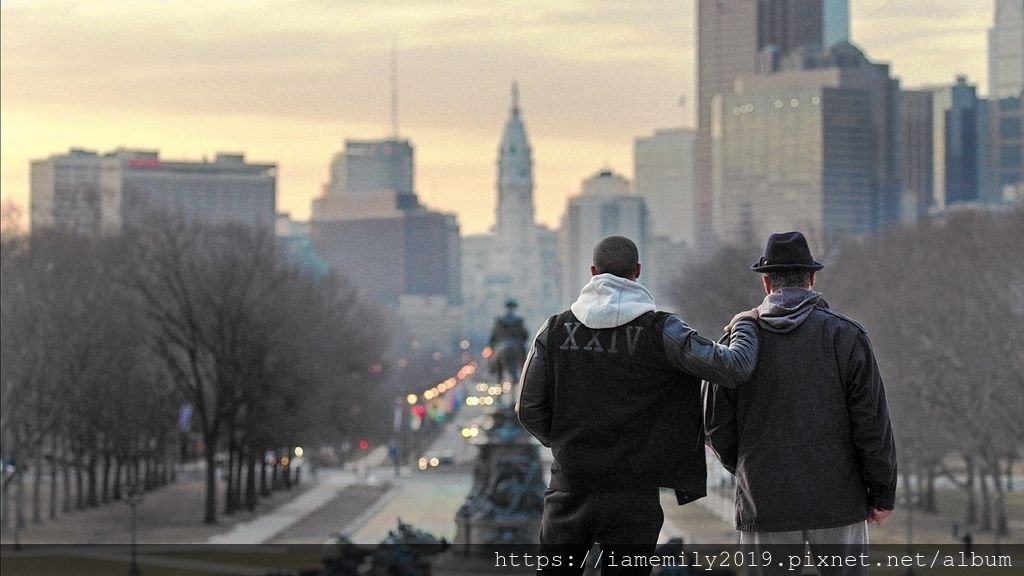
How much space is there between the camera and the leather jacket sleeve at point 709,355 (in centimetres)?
1096

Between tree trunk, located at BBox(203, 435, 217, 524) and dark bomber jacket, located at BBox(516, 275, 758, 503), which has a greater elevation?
dark bomber jacket, located at BBox(516, 275, 758, 503)

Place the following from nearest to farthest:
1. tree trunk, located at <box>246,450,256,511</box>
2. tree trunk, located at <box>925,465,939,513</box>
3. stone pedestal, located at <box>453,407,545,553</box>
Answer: stone pedestal, located at <box>453,407,545,553</box>
tree trunk, located at <box>925,465,939,513</box>
tree trunk, located at <box>246,450,256,511</box>

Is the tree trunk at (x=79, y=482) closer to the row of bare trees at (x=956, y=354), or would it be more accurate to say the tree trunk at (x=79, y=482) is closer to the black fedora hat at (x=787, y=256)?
the row of bare trees at (x=956, y=354)

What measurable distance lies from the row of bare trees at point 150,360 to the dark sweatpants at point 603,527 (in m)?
58.5

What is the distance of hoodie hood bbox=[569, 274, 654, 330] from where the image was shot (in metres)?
11.2

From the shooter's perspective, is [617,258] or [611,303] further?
[617,258]

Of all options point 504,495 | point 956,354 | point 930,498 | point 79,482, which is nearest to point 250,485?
point 79,482

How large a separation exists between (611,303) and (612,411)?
1.68ft

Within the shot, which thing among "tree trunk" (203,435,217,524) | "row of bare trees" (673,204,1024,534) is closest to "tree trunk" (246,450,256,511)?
"tree trunk" (203,435,217,524)

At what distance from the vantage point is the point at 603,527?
11391 mm

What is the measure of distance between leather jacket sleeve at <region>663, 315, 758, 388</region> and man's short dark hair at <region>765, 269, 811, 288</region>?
0.48 meters

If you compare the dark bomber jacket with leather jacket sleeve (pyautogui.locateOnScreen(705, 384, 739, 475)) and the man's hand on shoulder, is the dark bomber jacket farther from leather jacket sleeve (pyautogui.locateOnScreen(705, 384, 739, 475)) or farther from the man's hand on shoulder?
the man's hand on shoulder

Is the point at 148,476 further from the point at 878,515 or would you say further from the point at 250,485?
the point at 878,515

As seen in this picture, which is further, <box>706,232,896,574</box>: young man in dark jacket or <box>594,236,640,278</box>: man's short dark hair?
<box>594,236,640,278</box>: man's short dark hair
